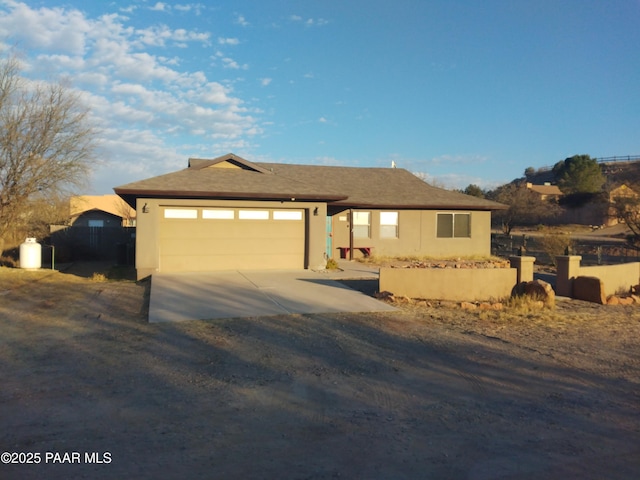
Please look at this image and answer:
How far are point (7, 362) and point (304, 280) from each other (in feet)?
31.7

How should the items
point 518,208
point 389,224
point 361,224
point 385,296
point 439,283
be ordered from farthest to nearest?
point 518,208 < point 389,224 < point 361,224 < point 439,283 < point 385,296

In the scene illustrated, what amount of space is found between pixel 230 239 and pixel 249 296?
230 inches

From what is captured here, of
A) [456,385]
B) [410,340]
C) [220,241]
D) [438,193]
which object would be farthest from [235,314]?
[438,193]

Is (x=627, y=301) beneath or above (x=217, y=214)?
beneath

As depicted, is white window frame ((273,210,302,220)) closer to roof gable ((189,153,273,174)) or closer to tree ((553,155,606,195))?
roof gable ((189,153,273,174))

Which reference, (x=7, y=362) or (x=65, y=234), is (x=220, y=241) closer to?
(x=7, y=362)

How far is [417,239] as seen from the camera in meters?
25.4

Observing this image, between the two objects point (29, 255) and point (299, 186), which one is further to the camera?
point (29, 255)

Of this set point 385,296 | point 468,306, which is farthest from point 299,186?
point 468,306

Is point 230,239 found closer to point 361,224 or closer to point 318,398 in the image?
point 361,224

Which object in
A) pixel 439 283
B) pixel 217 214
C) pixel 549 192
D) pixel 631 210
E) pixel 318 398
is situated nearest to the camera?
pixel 318 398

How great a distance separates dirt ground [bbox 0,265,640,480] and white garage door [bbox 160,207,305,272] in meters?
7.17

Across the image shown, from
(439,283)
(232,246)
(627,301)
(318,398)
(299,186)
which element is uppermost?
(299,186)

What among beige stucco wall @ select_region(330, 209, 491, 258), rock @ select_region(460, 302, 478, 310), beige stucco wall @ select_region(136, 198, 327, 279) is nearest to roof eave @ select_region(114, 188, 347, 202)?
beige stucco wall @ select_region(136, 198, 327, 279)
